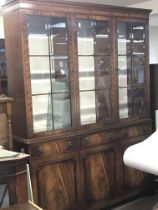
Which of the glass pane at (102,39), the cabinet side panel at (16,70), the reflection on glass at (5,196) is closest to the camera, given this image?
the reflection on glass at (5,196)

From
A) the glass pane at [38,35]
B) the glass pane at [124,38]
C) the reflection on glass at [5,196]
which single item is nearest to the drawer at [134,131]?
the glass pane at [124,38]

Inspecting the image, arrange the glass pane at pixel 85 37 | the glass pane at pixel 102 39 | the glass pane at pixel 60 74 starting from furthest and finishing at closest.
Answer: the glass pane at pixel 102 39 < the glass pane at pixel 85 37 < the glass pane at pixel 60 74

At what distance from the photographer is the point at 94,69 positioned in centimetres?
329

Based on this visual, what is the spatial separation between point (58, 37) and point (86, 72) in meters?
0.48

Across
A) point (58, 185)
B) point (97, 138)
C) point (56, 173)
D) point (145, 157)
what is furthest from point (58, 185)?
point (145, 157)

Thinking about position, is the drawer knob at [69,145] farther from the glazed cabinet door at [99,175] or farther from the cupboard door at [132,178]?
the cupboard door at [132,178]

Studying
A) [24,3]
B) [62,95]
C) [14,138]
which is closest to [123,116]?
[62,95]

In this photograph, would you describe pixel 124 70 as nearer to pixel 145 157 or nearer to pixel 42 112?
pixel 42 112

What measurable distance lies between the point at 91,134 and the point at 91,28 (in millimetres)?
1119

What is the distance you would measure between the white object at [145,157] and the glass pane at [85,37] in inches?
53.0

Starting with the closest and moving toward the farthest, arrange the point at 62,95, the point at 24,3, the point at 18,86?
1. the point at 24,3
2. the point at 18,86
3. the point at 62,95

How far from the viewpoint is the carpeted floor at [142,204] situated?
11.3 ft

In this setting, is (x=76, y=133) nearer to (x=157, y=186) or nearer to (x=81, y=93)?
(x=81, y=93)

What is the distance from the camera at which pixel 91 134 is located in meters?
3.18
